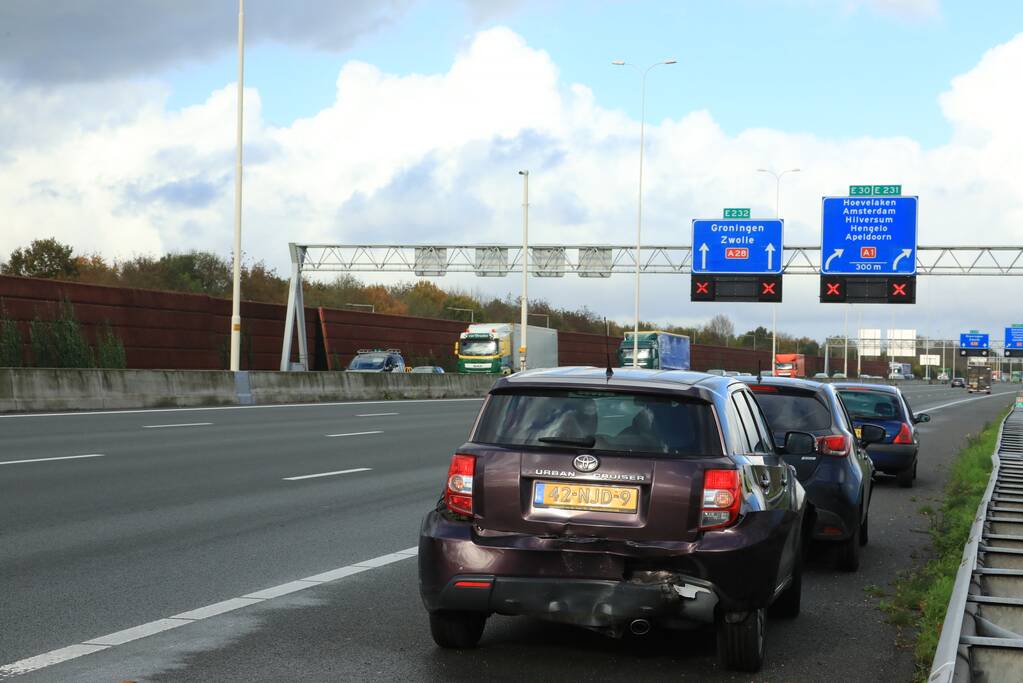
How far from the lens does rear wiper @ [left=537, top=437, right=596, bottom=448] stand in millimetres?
5824

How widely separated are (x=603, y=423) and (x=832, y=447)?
423cm

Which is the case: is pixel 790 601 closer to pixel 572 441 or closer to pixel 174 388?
pixel 572 441

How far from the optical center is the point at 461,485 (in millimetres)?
5941

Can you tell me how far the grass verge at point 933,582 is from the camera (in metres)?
6.46

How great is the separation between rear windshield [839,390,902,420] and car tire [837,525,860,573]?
701cm

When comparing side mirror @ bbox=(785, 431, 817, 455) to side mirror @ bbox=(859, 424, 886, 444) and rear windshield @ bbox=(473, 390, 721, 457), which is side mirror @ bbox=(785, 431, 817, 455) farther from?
side mirror @ bbox=(859, 424, 886, 444)

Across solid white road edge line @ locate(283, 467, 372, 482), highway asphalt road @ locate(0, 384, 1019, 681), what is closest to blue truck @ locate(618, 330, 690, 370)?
solid white road edge line @ locate(283, 467, 372, 482)

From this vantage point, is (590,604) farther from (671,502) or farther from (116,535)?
(116,535)

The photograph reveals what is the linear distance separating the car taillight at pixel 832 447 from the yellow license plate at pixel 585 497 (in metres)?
4.34

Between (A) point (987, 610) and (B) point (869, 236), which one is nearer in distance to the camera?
(A) point (987, 610)

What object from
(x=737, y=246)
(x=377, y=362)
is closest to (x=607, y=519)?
(x=377, y=362)

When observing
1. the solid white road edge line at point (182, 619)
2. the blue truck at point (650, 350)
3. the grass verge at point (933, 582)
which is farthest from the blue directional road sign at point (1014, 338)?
the solid white road edge line at point (182, 619)

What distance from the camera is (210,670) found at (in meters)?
5.74

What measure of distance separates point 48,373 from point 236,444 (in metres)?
8.67
